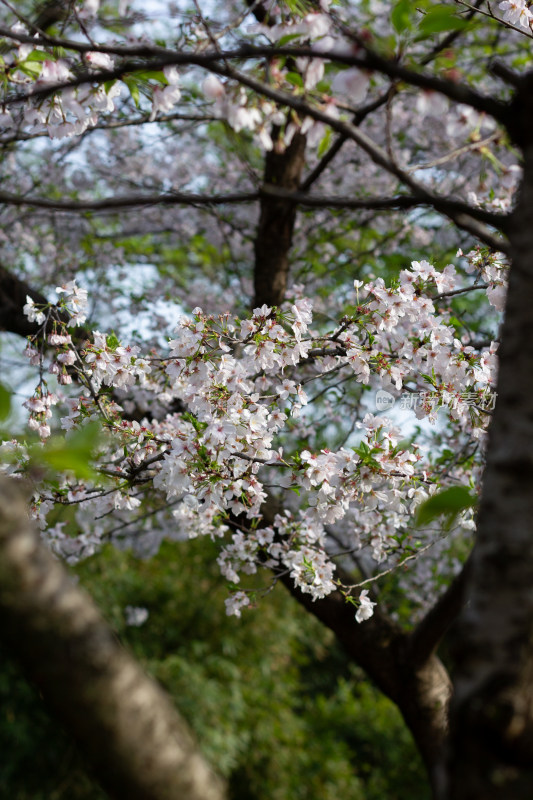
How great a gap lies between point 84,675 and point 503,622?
0.47 meters

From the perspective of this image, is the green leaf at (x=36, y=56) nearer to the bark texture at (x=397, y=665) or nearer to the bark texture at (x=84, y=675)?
the bark texture at (x=84, y=675)

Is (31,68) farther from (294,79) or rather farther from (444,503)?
(444,503)

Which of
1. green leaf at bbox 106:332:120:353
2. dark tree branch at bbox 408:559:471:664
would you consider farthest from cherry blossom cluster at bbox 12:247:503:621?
dark tree branch at bbox 408:559:471:664

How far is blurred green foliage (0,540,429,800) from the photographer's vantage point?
7090 mm

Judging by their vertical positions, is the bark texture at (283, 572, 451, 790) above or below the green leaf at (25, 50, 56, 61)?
below

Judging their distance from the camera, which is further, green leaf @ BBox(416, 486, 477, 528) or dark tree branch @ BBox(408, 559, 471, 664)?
dark tree branch @ BBox(408, 559, 471, 664)

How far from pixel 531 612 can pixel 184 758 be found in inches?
17.0

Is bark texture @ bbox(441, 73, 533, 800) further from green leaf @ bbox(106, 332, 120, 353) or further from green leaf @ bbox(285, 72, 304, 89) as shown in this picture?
green leaf @ bbox(106, 332, 120, 353)

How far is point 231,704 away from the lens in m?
7.98

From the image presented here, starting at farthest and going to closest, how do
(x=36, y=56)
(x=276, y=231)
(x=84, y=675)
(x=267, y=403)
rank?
(x=276, y=231), (x=267, y=403), (x=36, y=56), (x=84, y=675)

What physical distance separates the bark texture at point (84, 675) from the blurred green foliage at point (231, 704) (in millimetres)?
7039

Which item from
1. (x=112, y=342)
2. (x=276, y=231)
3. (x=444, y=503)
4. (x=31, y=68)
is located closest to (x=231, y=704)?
(x=276, y=231)

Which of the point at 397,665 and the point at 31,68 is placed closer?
the point at 31,68

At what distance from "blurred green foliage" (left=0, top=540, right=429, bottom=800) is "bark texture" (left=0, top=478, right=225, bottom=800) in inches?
277
